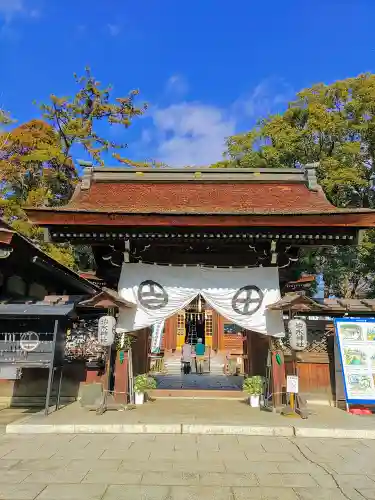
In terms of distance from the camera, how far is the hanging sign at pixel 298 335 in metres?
8.86

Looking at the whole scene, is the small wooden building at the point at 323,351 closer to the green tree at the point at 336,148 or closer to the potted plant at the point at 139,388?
the potted plant at the point at 139,388

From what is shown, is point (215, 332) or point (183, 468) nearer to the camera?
point (183, 468)

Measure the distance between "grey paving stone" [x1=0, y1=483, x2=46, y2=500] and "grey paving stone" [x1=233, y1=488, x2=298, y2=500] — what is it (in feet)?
7.58

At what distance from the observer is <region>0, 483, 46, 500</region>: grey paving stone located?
4.28 meters

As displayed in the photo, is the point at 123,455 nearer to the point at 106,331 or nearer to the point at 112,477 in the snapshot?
the point at 112,477

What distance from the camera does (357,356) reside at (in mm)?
9555

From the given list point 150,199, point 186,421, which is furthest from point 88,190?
point 186,421

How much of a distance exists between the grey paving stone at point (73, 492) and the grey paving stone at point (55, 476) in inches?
6.3

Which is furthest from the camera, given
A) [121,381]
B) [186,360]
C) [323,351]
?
[186,360]

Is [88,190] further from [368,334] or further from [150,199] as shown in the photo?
[368,334]

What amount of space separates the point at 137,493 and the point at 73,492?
2.42ft

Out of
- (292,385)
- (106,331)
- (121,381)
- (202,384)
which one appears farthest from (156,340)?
(292,385)

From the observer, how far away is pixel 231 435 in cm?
717

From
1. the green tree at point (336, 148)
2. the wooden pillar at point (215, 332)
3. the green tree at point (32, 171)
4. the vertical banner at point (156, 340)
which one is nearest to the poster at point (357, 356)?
the green tree at point (336, 148)
